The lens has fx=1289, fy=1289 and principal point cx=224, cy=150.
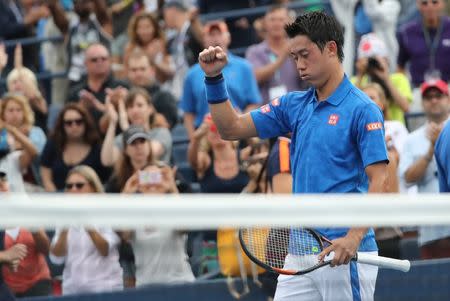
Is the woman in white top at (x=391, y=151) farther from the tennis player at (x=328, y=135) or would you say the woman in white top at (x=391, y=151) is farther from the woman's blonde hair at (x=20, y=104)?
the woman's blonde hair at (x=20, y=104)

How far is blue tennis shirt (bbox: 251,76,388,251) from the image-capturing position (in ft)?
21.6

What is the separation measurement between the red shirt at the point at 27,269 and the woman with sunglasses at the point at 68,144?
7.14 ft

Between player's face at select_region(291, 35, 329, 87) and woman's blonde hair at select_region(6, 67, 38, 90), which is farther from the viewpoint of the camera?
woman's blonde hair at select_region(6, 67, 38, 90)

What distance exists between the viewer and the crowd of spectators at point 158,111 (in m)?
8.83

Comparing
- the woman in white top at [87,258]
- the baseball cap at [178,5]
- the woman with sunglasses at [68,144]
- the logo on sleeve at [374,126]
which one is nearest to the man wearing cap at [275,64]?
the baseball cap at [178,5]

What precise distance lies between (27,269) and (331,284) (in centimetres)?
285

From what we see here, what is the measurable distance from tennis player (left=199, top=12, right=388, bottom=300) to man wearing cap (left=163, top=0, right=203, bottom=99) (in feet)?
21.6

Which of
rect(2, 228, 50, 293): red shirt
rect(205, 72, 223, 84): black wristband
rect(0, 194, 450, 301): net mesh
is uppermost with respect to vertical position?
rect(205, 72, 223, 84): black wristband

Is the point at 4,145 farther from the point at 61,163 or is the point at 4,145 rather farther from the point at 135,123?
the point at 135,123

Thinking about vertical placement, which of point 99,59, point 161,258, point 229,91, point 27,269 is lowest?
point 27,269

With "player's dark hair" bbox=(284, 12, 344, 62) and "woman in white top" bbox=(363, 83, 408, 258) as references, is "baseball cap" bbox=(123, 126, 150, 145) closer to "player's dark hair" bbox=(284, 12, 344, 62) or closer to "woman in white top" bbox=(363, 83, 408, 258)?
"woman in white top" bbox=(363, 83, 408, 258)

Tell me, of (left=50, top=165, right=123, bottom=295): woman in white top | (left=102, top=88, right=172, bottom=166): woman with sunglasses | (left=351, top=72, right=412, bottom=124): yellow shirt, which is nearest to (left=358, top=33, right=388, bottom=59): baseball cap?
(left=351, top=72, right=412, bottom=124): yellow shirt

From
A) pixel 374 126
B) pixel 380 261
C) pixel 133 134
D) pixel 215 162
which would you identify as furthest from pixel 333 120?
pixel 215 162

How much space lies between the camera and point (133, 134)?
1042 cm
